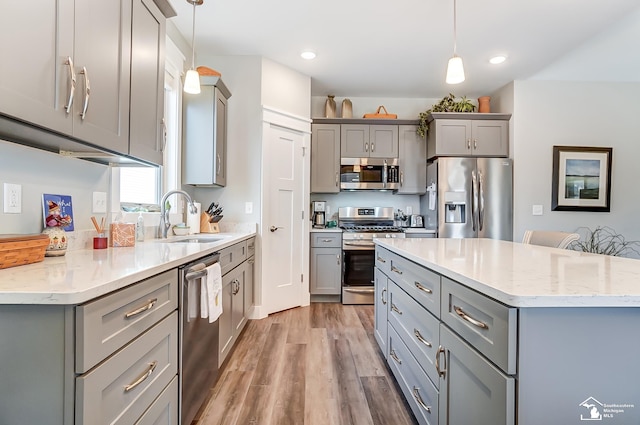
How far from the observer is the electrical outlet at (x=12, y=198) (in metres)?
1.24

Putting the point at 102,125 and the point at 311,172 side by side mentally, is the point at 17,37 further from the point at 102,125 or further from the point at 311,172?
the point at 311,172

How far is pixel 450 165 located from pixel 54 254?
3811mm

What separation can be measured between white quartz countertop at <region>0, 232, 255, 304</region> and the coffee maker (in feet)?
9.35

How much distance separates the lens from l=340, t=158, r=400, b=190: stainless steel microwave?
166 inches

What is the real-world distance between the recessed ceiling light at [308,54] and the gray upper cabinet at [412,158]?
1.57 m

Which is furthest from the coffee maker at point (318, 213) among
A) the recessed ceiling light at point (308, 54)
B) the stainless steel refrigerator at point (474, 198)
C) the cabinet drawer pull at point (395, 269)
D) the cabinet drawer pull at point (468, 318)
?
the cabinet drawer pull at point (468, 318)

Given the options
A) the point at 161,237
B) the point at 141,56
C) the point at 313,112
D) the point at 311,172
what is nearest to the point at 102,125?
the point at 141,56

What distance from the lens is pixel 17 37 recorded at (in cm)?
91

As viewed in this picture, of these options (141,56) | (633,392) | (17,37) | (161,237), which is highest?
(141,56)

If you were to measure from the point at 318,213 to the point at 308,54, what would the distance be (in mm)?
1962

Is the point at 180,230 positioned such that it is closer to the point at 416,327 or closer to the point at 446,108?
the point at 416,327

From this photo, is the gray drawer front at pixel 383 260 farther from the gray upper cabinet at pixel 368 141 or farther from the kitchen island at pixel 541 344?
the gray upper cabinet at pixel 368 141

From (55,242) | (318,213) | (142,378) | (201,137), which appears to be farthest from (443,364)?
(318,213)

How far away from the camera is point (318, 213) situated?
14.3ft
